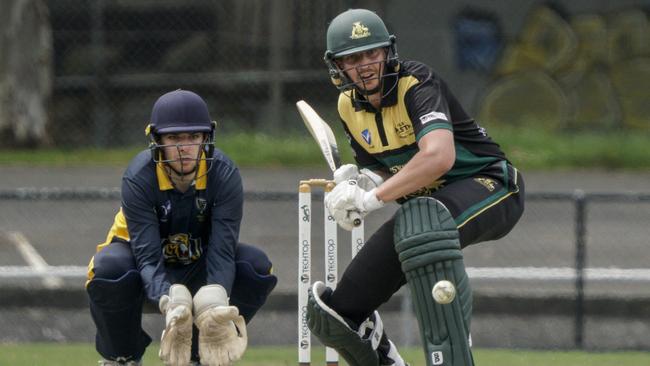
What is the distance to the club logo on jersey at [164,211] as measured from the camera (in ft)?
18.4

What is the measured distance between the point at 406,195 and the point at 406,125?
29 centimetres

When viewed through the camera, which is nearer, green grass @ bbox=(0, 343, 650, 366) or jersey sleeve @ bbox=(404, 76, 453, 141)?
jersey sleeve @ bbox=(404, 76, 453, 141)

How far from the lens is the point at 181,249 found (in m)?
5.79

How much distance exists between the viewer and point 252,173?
14164mm

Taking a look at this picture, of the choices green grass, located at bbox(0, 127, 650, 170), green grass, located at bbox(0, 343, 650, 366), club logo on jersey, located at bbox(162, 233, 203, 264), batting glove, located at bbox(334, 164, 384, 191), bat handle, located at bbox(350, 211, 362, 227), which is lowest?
green grass, located at bbox(0, 127, 650, 170)

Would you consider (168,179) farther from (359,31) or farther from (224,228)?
(359,31)

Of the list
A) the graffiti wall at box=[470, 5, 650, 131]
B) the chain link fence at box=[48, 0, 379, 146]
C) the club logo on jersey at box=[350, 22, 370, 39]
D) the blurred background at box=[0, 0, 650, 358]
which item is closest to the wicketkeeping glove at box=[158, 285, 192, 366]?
the club logo on jersey at box=[350, 22, 370, 39]

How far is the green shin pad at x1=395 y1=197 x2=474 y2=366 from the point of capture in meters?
5.05

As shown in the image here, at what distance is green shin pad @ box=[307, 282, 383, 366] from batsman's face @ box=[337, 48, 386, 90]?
85 centimetres

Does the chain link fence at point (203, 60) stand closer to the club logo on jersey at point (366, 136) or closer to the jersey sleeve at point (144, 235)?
the club logo on jersey at point (366, 136)

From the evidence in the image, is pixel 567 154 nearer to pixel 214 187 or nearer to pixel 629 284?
pixel 629 284

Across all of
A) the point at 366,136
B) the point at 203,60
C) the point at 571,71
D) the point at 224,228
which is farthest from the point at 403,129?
the point at 571,71

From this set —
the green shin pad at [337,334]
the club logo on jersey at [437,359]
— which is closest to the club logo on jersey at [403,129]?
the green shin pad at [337,334]

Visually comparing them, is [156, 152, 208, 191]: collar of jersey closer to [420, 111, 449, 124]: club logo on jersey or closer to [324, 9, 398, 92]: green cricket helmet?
[324, 9, 398, 92]: green cricket helmet
